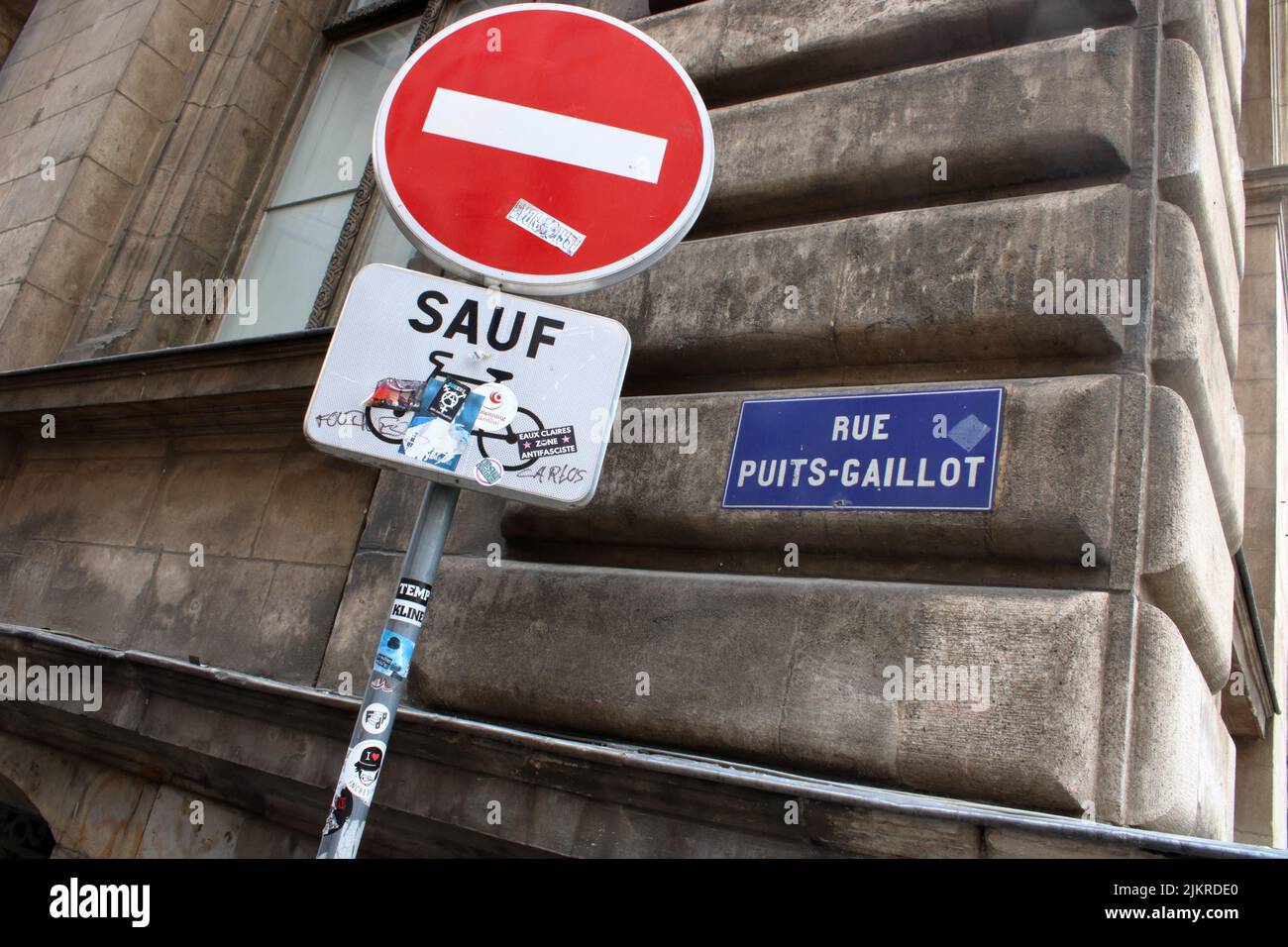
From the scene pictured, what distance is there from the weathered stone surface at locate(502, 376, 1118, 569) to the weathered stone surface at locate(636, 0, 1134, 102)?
1.49 meters

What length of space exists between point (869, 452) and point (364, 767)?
1863 mm

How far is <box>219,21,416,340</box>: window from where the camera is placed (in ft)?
22.1

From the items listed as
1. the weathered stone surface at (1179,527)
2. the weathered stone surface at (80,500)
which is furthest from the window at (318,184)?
the weathered stone surface at (1179,527)

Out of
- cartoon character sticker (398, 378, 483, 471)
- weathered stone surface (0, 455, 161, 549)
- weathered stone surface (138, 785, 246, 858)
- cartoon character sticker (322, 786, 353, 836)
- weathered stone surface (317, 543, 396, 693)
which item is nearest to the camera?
cartoon character sticker (322, 786, 353, 836)

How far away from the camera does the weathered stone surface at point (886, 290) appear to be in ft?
10.5

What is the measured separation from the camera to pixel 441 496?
223 centimetres

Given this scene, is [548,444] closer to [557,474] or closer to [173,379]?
[557,474]

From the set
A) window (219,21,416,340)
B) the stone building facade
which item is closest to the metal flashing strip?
the stone building facade

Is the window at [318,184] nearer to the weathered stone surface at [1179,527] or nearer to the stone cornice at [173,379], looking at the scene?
the stone cornice at [173,379]

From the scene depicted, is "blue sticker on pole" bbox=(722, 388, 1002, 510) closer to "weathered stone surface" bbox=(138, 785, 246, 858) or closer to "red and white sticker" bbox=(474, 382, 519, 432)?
"red and white sticker" bbox=(474, 382, 519, 432)

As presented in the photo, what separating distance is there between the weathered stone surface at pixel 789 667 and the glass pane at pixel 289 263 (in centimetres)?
341
